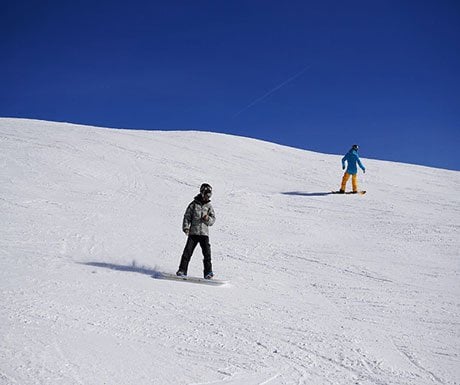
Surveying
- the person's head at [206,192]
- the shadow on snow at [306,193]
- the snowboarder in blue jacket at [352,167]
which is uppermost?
the snowboarder in blue jacket at [352,167]

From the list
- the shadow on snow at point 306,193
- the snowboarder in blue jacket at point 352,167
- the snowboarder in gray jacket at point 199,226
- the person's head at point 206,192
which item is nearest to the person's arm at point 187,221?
the snowboarder in gray jacket at point 199,226

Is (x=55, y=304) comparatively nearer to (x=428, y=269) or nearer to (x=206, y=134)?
(x=428, y=269)

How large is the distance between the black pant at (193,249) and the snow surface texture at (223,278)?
15.7 inches

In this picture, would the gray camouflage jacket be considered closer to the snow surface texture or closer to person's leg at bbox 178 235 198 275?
person's leg at bbox 178 235 198 275

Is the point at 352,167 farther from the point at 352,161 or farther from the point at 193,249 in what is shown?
the point at 193,249

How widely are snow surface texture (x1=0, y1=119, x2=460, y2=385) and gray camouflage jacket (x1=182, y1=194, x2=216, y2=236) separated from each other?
0.84 meters

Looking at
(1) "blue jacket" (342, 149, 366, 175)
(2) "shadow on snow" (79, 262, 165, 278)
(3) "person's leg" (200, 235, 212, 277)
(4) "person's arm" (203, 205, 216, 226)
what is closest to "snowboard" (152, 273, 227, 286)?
(2) "shadow on snow" (79, 262, 165, 278)

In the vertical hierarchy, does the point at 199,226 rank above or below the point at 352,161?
below

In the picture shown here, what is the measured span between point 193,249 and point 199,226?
1.29 ft

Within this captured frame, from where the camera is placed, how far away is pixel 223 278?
7.05 meters

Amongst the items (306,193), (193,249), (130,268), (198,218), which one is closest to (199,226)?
(198,218)

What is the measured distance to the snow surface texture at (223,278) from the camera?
3.89 meters

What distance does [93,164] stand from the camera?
50.7 feet

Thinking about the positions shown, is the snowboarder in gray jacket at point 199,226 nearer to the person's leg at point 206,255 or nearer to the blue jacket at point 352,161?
the person's leg at point 206,255
